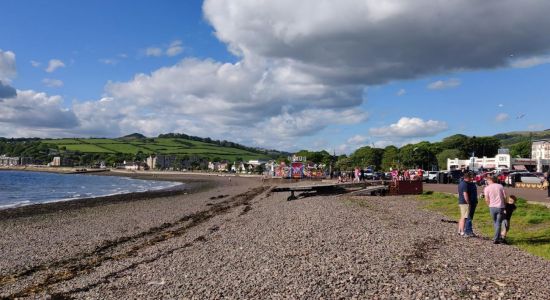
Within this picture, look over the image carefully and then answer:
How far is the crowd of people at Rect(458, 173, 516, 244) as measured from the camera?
14.2 metres

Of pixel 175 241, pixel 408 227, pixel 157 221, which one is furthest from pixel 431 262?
pixel 157 221

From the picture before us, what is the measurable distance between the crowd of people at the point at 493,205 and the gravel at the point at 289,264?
0.52 metres

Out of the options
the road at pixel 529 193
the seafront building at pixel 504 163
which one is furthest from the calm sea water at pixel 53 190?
the seafront building at pixel 504 163

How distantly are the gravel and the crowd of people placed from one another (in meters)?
0.52

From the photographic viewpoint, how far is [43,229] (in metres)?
23.7

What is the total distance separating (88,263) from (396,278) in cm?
934

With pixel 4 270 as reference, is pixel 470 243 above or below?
above

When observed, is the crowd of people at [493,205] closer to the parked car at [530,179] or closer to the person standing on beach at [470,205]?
the person standing on beach at [470,205]

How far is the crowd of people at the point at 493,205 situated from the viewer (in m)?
14.2

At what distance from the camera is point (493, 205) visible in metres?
14.3

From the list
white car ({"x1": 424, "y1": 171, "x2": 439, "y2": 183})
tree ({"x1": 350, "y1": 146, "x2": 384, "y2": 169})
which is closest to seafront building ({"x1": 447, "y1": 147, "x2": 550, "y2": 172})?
tree ({"x1": 350, "y1": 146, "x2": 384, "y2": 169})

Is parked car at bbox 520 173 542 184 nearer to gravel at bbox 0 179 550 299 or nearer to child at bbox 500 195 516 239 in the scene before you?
gravel at bbox 0 179 550 299

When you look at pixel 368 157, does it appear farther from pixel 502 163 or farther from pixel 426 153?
pixel 502 163

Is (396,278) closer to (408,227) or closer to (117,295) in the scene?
(117,295)
